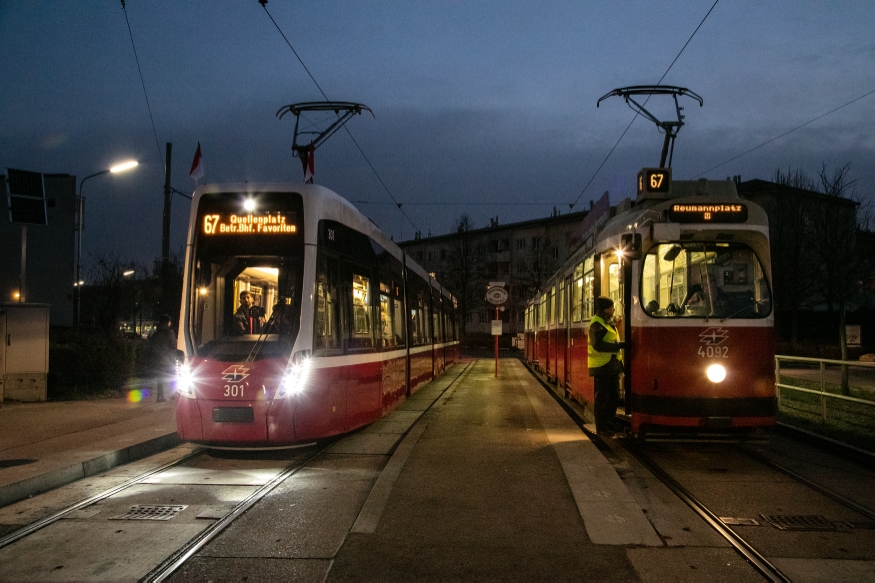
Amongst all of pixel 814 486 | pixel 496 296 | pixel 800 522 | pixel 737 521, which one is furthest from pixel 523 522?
pixel 496 296

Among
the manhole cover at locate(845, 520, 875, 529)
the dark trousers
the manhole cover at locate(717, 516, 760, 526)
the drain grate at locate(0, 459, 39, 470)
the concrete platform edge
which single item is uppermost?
the dark trousers

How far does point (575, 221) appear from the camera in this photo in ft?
226

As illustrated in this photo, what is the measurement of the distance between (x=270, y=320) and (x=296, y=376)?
0.83 metres

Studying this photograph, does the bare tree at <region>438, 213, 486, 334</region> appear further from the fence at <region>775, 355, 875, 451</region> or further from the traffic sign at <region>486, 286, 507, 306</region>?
the fence at <region>775, 355, 875, 451</region>

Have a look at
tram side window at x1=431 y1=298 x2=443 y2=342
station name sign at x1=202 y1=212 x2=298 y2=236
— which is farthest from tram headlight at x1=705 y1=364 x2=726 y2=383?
tram side window at x1=431 y1=298 x2=443 y2=342

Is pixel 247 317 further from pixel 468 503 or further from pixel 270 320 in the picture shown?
pixel 468 503

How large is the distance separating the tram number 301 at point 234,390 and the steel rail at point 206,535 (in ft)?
3.51

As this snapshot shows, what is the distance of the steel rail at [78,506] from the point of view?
5.84 metres

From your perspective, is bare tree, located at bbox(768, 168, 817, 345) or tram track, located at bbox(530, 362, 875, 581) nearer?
tram track, located at bbox(530, 362, 875, 581)

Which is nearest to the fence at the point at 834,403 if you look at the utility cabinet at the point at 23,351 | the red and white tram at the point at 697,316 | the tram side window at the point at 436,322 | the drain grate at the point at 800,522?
the red and white tram at the point at 697,316

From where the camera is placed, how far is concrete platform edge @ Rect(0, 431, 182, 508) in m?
7.17

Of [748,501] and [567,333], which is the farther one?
[567,333]

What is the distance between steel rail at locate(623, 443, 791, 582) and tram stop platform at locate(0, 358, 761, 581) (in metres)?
0.09

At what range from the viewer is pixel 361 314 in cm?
1092
